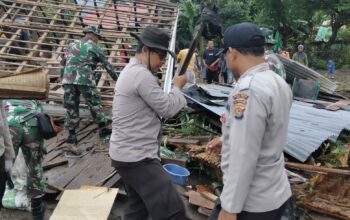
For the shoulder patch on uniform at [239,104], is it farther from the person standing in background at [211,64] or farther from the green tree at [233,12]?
the green tree at [233,12]

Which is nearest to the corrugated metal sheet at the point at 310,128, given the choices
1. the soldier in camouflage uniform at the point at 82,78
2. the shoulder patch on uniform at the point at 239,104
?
the soldier in camouflage uniform at the point at 82,78

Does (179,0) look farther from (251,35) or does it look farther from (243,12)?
(251,35)

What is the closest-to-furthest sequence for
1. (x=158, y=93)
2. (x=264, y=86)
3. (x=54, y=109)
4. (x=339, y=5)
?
(x=264, y=86), (x=158, y=93), (x=54, y=109), (x=339, y=5)

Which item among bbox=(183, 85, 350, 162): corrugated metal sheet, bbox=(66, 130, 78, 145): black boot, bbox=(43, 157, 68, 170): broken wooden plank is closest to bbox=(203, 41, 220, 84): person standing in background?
bbox=(183, 85, 350, 162): corrugated metal sheet

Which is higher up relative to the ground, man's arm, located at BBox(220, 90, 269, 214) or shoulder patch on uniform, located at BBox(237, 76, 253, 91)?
shoulder patch on uniform, located at BBox(237, 76, 253, 91)

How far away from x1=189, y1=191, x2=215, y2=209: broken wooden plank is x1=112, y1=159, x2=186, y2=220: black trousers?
1177mm

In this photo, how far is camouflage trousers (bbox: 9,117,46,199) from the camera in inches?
157

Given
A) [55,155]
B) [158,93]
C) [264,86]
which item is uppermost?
[264,86]

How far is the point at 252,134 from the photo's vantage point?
2057mm

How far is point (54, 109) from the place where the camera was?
22.8 ft

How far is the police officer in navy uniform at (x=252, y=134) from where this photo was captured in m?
2.07

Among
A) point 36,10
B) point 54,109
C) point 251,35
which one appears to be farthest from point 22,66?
point 251,35

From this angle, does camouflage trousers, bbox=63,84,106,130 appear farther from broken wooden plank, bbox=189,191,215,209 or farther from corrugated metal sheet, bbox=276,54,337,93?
corrugated metal sheet, bbox=276,54,337,93

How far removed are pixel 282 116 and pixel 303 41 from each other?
2185cm
